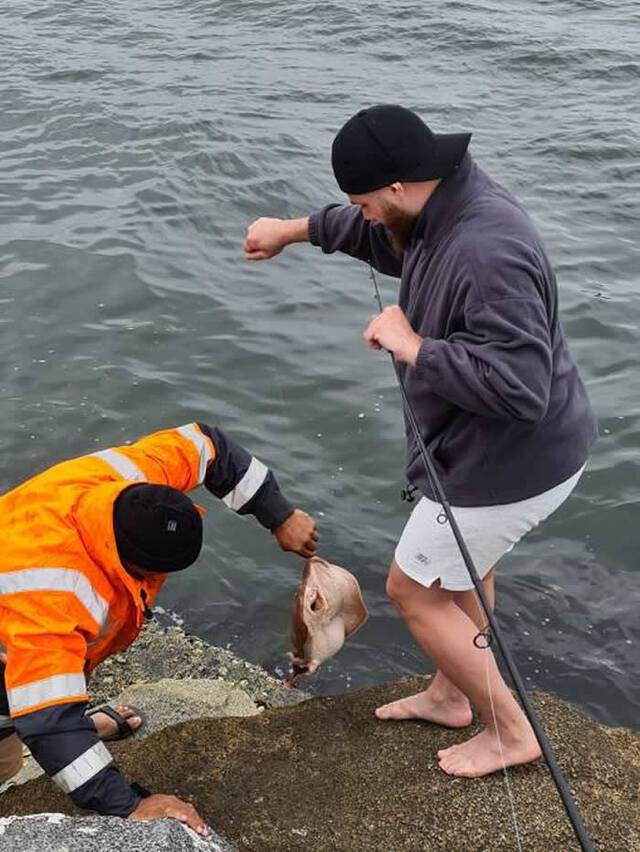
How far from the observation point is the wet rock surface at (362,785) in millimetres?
3500

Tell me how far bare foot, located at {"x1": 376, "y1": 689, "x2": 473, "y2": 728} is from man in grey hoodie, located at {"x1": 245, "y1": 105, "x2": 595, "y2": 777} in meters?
0.19

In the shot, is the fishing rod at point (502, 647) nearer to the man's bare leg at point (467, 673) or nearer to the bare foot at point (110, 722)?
the man's bare leg at point (467, 673)

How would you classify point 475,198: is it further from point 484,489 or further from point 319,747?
point 319,747

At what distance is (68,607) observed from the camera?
3238 millimetres

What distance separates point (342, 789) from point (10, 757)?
1479 millimetres

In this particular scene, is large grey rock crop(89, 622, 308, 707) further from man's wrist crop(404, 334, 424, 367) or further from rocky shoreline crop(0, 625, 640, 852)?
man's wrist crop(404, 334, 424, 367)

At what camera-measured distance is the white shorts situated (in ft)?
11.1

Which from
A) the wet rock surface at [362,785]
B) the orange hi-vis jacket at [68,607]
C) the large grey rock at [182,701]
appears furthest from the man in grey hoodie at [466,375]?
the large grey rock at [182,701]

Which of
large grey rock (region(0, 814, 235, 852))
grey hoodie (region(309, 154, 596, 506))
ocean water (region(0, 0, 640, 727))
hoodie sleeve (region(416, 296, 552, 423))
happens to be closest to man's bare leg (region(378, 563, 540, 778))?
grey hoodie (region(309, 154, 596, 506))

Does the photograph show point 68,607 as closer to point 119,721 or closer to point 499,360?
point 119,721

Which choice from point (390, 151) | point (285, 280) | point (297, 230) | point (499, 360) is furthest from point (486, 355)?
point (285, 280)

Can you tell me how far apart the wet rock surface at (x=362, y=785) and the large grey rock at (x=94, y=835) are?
49cm

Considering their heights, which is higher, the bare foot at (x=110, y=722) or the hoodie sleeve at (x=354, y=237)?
the hoodie sleeve at (x=354, y=237)

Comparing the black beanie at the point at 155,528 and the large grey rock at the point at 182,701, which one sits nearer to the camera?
the black beanie at the point at 155,528
